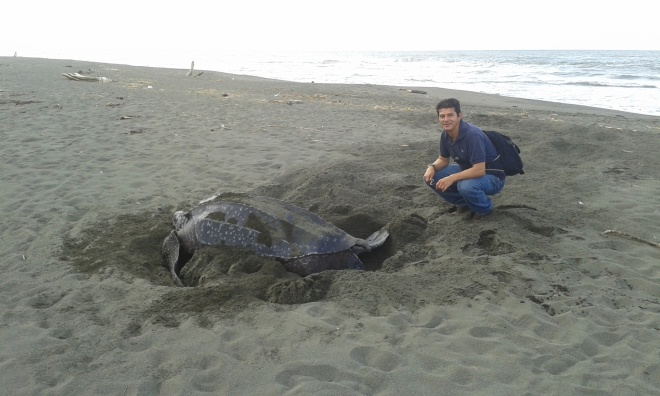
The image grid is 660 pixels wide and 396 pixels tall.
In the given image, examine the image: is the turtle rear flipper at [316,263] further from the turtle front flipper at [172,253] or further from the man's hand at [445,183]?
the man's hand at [445,183]

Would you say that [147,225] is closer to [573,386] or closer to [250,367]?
[250,367]

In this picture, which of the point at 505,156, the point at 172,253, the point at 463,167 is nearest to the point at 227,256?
the point at 172,253

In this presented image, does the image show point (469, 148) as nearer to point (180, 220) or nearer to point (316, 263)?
point (316, 263)

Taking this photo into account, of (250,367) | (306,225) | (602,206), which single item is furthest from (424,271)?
(602,206)

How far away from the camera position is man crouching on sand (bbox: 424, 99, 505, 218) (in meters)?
3.83

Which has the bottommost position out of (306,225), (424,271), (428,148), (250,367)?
(250,367)

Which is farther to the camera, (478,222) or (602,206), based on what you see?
(602,206)

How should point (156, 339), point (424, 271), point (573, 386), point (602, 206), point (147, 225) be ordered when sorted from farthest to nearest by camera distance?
point (602, 206), point (147, 225), point (424, 271), point (156, 339), point (573, 386)

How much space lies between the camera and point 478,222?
4016 millimetres

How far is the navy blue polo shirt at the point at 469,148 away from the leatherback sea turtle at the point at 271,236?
983mm

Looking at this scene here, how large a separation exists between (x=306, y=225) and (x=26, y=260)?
206cm

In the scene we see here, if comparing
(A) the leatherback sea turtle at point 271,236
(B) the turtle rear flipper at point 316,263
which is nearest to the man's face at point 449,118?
(A) the leatherback sea turtle at point 271,236

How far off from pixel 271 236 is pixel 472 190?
174cm

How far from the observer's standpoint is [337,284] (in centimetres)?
308
